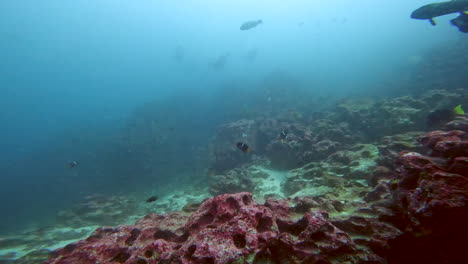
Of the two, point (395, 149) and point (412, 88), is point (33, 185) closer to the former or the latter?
point (395, 149)

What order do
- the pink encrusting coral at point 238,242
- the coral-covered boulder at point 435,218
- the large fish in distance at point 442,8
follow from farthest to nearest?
the large fish in distance at point 442,8
the pink encrusting coral at point 238,242
the coral-covered boulder at point 435,218

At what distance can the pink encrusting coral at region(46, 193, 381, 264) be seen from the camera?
A: 2402 millimetres

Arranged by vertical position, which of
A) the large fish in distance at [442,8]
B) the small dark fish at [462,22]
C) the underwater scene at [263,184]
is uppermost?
the large fish in distance at [442,8]

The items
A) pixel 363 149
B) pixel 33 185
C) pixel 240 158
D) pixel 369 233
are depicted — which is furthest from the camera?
pixel 33 185

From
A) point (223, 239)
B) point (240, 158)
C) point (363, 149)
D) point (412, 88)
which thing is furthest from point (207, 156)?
point (412, 88)

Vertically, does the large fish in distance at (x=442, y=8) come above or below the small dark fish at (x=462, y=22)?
above

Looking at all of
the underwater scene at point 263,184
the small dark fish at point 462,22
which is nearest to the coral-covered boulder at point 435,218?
the underwater scene at point 263,184

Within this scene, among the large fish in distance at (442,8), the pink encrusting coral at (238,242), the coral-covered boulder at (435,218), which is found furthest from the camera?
the large fish in distance at (442,8)

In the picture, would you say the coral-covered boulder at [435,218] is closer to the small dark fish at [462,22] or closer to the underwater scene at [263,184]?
the underwater scene at [263,184]

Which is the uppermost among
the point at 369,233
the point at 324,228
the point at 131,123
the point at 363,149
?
the point at 131,123

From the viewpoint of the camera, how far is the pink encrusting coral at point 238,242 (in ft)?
7.88

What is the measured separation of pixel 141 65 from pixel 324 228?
592ft

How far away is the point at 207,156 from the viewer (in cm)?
1836

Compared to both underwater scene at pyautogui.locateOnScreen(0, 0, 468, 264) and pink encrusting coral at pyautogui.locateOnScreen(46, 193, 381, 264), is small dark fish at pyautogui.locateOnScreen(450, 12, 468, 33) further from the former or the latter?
pink encrusting coral at pyautogui.locateOnScreen(46, 193, 381, 264)
